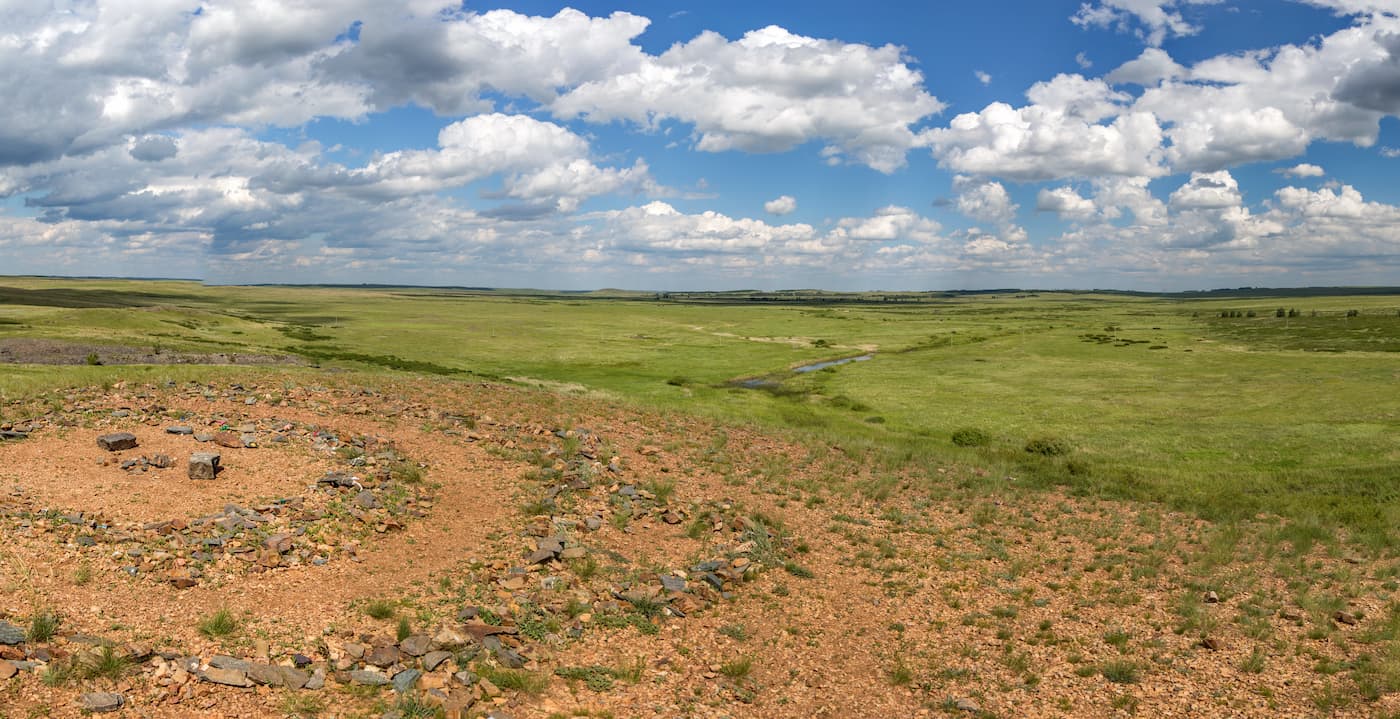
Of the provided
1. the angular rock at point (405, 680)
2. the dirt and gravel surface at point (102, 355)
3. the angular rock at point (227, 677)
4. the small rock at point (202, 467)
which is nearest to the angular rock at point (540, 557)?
the angular rock at point (405, 680)

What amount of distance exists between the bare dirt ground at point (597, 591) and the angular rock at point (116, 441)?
0.40 meters

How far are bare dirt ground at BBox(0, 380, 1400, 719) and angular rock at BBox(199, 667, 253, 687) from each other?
0.08 m

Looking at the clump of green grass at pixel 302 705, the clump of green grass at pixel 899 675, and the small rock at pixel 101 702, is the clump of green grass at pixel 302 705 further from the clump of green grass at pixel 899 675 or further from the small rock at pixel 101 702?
the clump of green grass at pixel 899 675

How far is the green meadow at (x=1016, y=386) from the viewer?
36.6m

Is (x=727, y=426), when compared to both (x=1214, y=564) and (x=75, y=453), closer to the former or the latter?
(x=1214, y=564)

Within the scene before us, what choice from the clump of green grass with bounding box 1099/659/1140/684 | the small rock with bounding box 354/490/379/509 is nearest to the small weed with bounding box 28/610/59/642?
the small rock with bounding box 354/490/379/509

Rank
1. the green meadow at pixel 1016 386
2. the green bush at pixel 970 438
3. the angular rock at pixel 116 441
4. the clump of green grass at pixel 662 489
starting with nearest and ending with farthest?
the angular rock at pixel 116 441 < the clump of green grass at pixel 662 489 < the green meadow at pixel 1016 386 < the green bush at pixel 970 438

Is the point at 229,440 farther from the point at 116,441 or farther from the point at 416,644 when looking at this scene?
the point at 416,644

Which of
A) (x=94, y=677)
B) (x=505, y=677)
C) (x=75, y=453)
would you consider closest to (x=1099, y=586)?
(x=505, y=677)

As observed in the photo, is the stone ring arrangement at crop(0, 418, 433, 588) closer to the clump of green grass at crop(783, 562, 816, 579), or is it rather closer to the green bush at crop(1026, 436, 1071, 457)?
the clump of green grass at crop(783, 562, 816, 579)

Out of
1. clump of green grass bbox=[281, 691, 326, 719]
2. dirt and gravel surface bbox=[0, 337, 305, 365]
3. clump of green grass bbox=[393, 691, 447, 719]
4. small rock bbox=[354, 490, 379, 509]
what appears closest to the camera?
clump of green grass bbox=[281, 691, 326, 719]

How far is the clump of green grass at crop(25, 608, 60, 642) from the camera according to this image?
12812 millimetres

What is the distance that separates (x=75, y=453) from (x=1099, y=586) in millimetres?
31871

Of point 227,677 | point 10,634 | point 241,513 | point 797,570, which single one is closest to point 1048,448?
point 797,570
